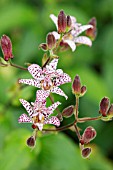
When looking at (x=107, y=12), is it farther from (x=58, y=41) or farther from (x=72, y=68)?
(x=58, y=41)

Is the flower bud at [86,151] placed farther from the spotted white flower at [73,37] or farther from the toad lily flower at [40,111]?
the spotted white flower at [73,37]

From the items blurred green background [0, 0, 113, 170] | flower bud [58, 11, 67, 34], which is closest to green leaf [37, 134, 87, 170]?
blurred green background [0, 0, 113, 170]

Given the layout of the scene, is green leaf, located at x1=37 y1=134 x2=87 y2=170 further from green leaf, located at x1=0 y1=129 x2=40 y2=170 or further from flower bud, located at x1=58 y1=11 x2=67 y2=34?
flower bud, located at x1=58 y1=11 x2=67 y2=34

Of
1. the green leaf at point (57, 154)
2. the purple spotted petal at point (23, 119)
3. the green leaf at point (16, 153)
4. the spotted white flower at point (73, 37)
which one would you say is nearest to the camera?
the purple spotted petal at point (23, 119)

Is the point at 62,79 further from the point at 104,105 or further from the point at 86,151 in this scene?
the point at 86,151

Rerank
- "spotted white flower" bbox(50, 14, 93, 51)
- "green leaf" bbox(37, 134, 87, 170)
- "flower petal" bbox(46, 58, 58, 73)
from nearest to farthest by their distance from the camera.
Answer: "flower petal" bbox(46, 58, 58, 73)
"spotted white flower" bbox(50, 14, 93, 51)
"green leaf" bbox(37, 134, 87, 170)

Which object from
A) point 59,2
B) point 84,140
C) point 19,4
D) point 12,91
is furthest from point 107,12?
point 84,140

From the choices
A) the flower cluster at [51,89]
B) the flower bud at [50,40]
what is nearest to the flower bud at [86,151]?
the flower cluster at [51,89]
